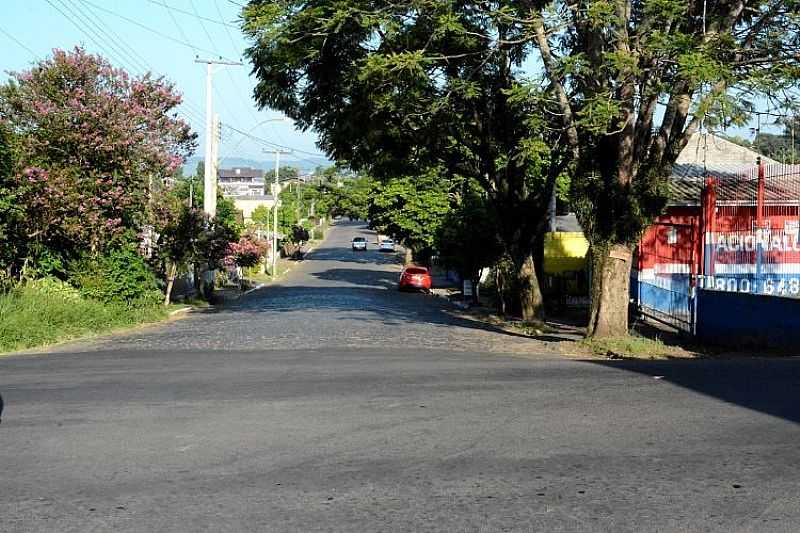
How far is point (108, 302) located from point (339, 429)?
858 inches

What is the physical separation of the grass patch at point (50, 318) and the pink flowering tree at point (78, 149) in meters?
2.06

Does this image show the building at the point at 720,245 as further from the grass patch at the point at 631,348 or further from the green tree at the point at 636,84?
the grass patch at the point at 631,348

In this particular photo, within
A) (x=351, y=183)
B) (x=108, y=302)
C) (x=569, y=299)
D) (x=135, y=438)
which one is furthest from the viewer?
(x=351, y=183)

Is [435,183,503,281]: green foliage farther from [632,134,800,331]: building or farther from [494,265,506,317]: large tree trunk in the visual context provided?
[632,134,800,331]: building

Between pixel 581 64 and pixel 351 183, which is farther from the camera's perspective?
pixel 351 183

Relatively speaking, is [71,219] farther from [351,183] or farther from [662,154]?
[351,183]

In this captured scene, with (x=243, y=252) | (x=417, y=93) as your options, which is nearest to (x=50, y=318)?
(x=417, y=93)

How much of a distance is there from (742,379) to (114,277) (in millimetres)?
22021

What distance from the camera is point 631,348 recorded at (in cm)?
1750

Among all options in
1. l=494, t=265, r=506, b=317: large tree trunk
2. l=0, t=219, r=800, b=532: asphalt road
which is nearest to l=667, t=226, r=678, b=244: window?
l=494, t=265, r=506, b=317: large tree trunk

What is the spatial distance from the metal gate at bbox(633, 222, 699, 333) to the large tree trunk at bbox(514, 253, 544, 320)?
112 inches

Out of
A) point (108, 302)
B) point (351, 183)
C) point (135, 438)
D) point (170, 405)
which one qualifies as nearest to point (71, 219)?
point (108, 302)

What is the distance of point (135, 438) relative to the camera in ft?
29.2

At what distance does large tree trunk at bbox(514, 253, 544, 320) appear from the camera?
92.7ft
